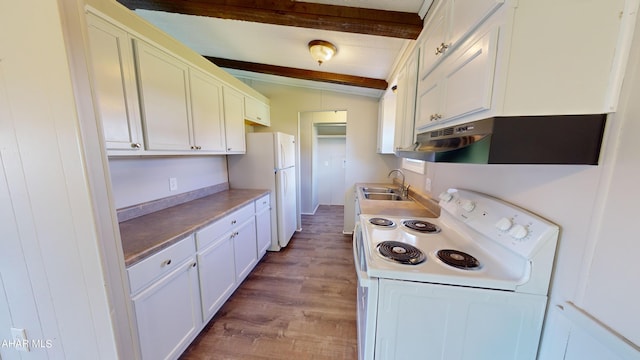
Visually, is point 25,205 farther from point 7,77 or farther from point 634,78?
point 634,78

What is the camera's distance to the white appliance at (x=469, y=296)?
0.79m

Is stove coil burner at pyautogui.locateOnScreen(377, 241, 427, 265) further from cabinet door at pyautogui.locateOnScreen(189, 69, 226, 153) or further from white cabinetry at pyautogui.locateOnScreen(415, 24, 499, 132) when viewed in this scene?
cabinet door at pyautogui.locateOnScreen(189, 69, 226, 153)

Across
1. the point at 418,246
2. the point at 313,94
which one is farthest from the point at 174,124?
the point at 313,94

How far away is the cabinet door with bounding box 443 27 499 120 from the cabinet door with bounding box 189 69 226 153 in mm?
1977

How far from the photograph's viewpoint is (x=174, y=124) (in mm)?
1663

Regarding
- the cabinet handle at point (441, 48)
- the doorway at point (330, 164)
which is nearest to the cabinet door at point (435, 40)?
the cabinet handle at point (441, 48)

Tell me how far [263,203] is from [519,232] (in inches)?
96.1

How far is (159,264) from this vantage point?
3.90 ft

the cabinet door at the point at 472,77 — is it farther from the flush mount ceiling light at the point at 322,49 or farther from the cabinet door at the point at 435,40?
the flush mount ceiling light at the point at 322,49

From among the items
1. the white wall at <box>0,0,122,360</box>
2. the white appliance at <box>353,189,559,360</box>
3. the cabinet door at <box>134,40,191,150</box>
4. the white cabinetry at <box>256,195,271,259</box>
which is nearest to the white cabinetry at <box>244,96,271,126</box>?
the cabinet door at <box>134,40,191,150</box>

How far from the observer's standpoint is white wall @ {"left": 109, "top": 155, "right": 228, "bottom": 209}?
1533 millimetres

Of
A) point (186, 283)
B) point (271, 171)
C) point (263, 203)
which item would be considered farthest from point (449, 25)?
point (263, 203)

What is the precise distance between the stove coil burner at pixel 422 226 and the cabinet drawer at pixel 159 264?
1.50 metres

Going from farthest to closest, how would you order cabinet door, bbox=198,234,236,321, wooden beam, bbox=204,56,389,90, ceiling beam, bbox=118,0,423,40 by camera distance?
wooden beam, bbox=204,56,389,90, cabinet door, bbox=198,234,236,321, ceiling beam, bbox=118,0,423,40
